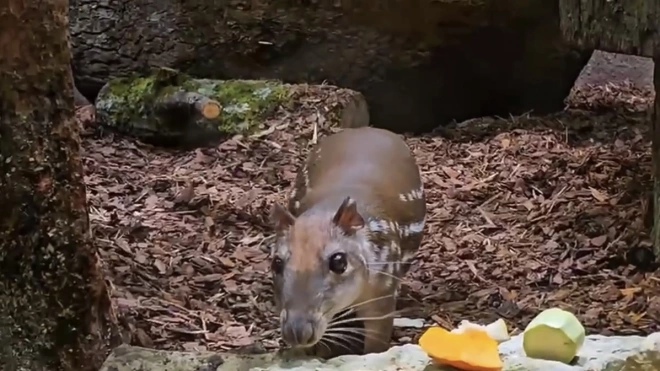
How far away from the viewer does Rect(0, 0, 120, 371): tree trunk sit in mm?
2346

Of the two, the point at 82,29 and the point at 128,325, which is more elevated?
the point at 82,29

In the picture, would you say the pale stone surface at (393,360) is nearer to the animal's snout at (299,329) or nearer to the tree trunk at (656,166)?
the animal's snout at (299,329)

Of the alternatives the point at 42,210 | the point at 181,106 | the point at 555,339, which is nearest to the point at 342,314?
the point at 555,339

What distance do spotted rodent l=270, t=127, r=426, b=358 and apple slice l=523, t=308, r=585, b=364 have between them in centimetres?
59

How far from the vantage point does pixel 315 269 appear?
104 inches

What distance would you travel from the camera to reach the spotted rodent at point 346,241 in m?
2.60

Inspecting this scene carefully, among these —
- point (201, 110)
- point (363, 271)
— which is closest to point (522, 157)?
point (201, 110)

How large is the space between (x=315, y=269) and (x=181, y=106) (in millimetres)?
3218

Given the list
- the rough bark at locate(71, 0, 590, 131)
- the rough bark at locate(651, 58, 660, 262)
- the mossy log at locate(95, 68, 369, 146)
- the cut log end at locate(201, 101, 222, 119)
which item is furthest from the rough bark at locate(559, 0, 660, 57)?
the cut log end at locate(201, 101, 222, 119)

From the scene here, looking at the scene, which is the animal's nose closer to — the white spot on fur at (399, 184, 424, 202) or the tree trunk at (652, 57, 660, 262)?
the white spot on fur at (399, 184, 424, 202)

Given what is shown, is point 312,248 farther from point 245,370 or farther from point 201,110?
point 201,110

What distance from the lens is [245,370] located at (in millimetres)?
2377

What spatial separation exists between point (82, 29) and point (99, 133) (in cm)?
83

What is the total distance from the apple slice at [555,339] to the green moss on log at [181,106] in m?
3.41
